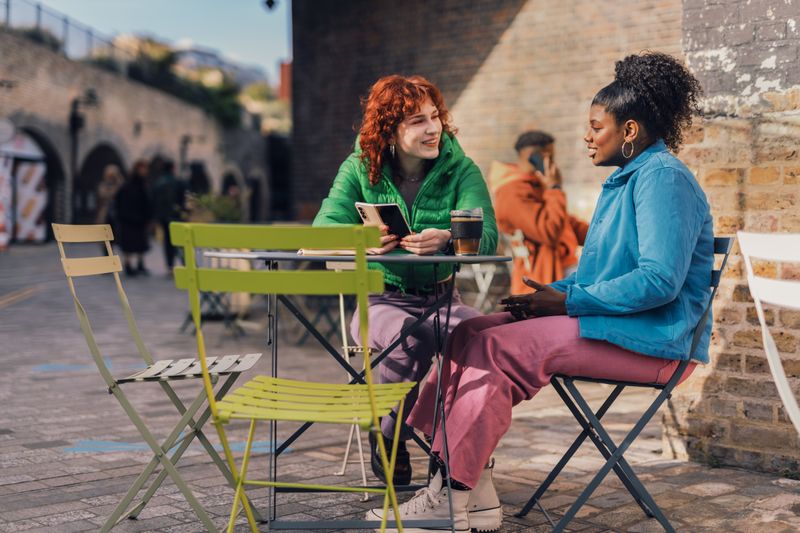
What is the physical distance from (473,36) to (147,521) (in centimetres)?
877

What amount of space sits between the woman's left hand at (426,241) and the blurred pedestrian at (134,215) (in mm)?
14203

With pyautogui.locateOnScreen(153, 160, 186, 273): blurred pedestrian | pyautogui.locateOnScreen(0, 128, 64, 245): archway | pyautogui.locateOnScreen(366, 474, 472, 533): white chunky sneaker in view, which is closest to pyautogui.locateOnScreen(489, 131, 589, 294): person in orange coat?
pyautogui.locateOnScreen(366, 474, 472, 533): white chunky sneaker

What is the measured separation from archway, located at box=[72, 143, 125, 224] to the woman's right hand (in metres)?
26.6

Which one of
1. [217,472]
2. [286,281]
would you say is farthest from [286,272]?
[217,472]

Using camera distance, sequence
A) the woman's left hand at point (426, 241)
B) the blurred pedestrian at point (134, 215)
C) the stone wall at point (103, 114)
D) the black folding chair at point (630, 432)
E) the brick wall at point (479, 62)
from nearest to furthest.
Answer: the black folding chair at point (630, 432)
the woman's left hand at point (426, 241)
the brick wall at point (479, 62)
the blurred pedestrian at point (134, 215)
the stone wall at point (103, 114)

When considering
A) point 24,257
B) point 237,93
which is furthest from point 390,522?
point 237,93

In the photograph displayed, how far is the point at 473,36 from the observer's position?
11508 millimetres

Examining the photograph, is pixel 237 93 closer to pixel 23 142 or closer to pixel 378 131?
pixel 23 142

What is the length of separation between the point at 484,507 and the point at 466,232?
0.96m

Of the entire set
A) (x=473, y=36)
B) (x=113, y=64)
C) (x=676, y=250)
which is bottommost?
(x=676, y=250)

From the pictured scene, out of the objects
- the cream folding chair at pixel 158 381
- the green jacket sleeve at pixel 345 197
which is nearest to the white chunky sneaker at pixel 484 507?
the cream folding chair at pixel 158 381

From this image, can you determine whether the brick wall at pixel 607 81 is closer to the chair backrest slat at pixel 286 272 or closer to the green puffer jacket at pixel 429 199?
the green puffer jacket at pixel 429 199

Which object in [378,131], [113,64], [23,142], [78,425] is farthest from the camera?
[113,64]

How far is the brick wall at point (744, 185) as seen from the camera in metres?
4.41
